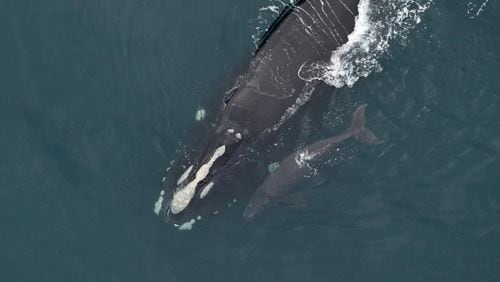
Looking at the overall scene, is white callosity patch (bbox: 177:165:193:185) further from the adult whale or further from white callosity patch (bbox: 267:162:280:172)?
white callosity patch (bbox: 267:162:280:172)

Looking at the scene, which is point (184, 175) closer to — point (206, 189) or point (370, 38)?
point (206, 189)

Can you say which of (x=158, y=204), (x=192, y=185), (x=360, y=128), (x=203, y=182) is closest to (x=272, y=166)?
(x=203, y=182)

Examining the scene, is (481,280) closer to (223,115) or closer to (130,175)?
(223,115)

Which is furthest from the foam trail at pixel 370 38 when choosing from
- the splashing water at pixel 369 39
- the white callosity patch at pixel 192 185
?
the white callosity patch at pixel 192 185

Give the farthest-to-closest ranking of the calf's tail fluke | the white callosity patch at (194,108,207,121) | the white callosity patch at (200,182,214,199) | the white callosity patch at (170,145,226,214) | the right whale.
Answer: the white callosity patch at (194,108,207,121) → the calf's tail fluke → the right whale → the white callosity patch at (200,182,214,199) → the white callosity patch at (170,145,226,214)

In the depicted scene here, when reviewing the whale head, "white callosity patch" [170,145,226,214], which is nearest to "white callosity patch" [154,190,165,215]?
the whale head

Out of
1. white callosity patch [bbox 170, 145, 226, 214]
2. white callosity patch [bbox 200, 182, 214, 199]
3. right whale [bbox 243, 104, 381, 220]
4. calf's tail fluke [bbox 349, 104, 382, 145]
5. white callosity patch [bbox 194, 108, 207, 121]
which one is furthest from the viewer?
white callosity patch [bbox 194, 108, 207, 121]
